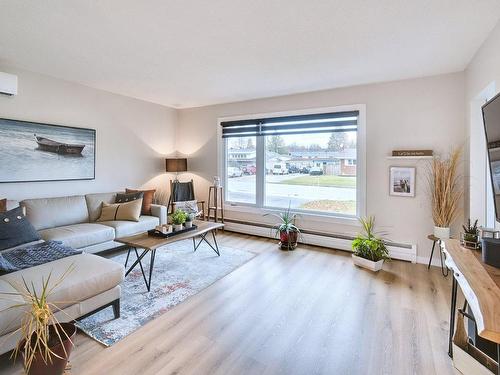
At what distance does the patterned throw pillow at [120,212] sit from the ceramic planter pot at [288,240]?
221 centimetres

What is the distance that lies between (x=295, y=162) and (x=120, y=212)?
2.87 metres

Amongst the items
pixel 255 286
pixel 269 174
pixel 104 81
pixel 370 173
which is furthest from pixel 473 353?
pixel 104 81

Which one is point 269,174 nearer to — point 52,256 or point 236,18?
point 236,18

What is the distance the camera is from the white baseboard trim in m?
3.56

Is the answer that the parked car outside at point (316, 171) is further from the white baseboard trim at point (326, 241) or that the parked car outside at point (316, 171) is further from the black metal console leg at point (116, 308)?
the black metal console leg at point (116, 308)

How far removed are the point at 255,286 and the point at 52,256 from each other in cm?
191

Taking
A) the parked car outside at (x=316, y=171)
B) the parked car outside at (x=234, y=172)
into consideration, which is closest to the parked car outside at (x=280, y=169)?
the parked car outside at (x=316, y=171)

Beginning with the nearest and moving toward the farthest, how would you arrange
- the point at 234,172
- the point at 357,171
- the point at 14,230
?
1. the point at 14,230
2. the point at 357,171
3. the point at 234,172

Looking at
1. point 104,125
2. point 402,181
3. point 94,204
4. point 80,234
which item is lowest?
point 80,234

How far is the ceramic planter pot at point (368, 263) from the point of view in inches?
126

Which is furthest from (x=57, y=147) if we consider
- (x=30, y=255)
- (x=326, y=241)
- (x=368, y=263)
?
(x=368, y=263)

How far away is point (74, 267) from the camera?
2.10 metres

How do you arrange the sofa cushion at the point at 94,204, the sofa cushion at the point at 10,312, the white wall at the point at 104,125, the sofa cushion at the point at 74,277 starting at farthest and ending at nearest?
1. the sofa cushion at the point at 94,204
2. the white wall at the point at 104,125
3. the sofa cushion at the point at 74,277
4. the sofa cushion at the point at 10,312

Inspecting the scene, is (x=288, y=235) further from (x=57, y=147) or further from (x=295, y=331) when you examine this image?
(x=57, y=147)
